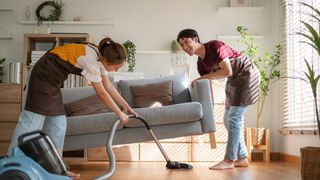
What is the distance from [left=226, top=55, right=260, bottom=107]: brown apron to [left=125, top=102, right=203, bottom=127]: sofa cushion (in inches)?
12.7

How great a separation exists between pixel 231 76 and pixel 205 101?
0.30 metres

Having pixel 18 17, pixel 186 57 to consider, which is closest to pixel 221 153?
pixel 186 57

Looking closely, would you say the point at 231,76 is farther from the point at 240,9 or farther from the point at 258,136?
the point at 240,9

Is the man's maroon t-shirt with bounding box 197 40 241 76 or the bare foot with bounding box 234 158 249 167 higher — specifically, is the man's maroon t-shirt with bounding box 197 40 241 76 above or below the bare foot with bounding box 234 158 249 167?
above

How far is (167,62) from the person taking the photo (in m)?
5.27

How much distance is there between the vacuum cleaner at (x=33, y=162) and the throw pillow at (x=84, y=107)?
2047 millimetres

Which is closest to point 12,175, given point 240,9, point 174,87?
point 174,87

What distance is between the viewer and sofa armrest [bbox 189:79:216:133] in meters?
3.55

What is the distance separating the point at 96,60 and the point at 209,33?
2.91 meters

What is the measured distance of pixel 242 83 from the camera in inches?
141

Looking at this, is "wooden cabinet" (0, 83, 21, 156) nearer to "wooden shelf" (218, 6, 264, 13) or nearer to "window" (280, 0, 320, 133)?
"wooden shelf" (218, 6, 264, 13)

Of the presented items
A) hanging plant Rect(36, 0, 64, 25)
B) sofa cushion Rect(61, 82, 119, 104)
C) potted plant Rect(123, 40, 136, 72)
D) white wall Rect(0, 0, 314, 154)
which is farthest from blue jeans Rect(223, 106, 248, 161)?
hanging plant Rect(36, 0, 64, 25)

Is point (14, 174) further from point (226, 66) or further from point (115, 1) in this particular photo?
point (115, 1)

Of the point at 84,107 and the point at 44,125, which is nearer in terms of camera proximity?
the point at 44,125
